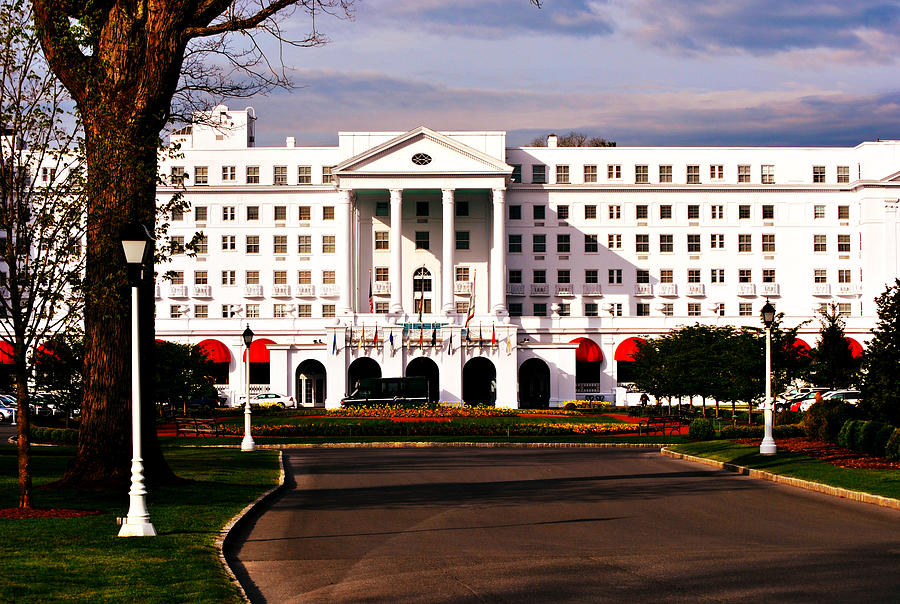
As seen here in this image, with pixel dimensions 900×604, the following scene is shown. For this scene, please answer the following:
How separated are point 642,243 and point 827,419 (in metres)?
66.2

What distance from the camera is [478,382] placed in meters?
90.1

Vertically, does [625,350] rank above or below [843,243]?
below

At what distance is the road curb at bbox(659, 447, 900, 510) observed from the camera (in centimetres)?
2222

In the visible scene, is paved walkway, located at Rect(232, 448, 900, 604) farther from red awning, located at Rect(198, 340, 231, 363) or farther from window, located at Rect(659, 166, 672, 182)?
window, located at Rect(659, 166, 672, 182)

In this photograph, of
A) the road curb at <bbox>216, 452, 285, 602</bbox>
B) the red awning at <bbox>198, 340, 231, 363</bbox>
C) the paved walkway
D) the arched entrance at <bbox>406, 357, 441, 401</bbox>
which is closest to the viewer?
the paved walkway

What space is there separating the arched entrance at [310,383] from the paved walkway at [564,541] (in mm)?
60567

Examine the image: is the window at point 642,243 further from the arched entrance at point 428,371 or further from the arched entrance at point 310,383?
the arched entrance at point 310,383

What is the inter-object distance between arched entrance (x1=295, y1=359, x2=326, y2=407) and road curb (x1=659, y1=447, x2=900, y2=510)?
55.6 meters

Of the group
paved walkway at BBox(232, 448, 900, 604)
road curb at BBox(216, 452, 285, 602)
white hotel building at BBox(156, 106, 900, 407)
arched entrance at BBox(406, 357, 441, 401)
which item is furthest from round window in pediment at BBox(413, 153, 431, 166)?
road curb at BBox(216, 452, 285, 602)

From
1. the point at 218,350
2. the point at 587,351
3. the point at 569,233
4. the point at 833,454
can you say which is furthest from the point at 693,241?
the point at 833,454

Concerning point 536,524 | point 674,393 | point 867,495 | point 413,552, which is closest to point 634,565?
point 413,552

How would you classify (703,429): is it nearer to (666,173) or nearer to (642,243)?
(642,243)

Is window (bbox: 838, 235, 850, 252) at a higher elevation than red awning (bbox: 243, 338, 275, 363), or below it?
higher

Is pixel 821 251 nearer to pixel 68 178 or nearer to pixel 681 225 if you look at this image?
pixel 681 225
